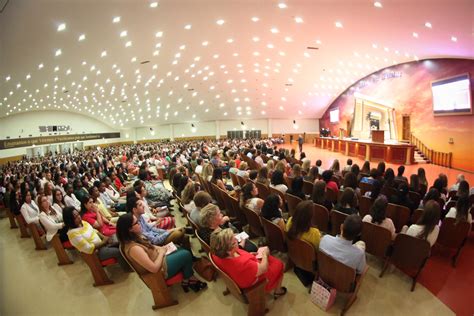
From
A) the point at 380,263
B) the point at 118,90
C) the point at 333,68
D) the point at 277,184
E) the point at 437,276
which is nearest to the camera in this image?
the point at 437,276

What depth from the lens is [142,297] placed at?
10.1 ft

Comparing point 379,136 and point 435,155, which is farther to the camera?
point 379,136

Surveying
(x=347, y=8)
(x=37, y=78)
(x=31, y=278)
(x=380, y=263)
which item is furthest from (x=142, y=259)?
(x=37, y=78)

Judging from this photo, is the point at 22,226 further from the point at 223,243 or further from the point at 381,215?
the point at 381,215

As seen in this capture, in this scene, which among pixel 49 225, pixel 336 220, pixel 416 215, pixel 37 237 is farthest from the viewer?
pixel 37 237

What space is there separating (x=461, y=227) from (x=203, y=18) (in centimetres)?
1089

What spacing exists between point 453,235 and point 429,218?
108 centimetres

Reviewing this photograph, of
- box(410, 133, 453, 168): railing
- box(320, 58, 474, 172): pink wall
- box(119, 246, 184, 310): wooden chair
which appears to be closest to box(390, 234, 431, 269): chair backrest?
box(119, 246, 184, 310): wooden chair

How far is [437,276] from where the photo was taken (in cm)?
323

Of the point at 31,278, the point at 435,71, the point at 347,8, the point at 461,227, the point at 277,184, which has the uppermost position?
the point at 347,8

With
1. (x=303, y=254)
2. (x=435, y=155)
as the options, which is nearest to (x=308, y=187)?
(x=303, y=254)

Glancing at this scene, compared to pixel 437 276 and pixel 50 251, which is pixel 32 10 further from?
pixel 437 276

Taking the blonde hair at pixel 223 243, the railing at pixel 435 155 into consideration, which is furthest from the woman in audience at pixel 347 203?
the railing at pixel 435 155

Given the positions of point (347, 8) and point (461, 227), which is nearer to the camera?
point (461, 227)
